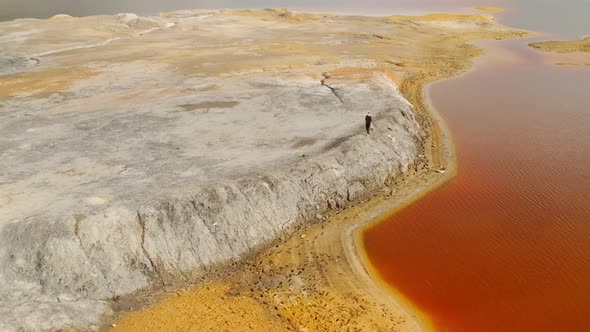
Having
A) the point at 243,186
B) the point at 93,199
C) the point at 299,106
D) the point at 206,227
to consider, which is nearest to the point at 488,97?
the point at 299,106

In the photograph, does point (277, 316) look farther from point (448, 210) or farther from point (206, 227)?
point (448, 210)

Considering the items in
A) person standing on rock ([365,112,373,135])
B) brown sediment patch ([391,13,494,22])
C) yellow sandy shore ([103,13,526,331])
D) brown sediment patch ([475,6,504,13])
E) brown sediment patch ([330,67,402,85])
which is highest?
brown sediment patch ([475,6,504,13])

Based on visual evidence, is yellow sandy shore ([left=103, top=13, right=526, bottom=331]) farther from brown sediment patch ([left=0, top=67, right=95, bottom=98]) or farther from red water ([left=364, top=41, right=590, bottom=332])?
brown sediment patch ([left=0, top=67, right=95, bottom=98])

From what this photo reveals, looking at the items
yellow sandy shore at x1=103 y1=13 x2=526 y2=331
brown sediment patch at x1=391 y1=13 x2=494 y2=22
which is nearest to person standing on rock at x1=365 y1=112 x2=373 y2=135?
yellow sandy shore at x1=103 y1=13 x2=526 y2=331

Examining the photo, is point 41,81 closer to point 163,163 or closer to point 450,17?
point 163,163

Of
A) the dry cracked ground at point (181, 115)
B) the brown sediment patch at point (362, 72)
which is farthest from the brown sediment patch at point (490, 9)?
the brown sediment patch at point (362, 72)

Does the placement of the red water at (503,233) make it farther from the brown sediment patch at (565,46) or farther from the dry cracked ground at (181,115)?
the brown sediment patch at (565,46)
